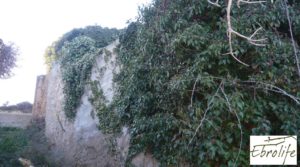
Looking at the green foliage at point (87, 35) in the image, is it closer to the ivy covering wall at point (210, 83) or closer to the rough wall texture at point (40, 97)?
the rough wall texture at point (40, 97)

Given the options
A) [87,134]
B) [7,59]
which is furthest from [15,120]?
[87,134]

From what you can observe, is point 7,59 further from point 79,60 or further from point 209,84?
point 209,84

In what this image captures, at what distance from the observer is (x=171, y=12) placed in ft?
20.0

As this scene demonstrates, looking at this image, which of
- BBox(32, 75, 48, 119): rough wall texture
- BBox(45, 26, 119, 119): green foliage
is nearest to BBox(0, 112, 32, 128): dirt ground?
BBox(32, 75, 48, 119): rough wall texture

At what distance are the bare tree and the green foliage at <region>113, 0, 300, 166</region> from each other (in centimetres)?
1020

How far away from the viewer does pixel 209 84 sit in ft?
16.4

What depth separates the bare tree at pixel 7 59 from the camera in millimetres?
15023

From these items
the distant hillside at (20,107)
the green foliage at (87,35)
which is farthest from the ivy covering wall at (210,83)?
the distant hillside at (20,107)

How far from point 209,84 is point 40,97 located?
416 inches

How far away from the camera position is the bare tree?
15023 mm

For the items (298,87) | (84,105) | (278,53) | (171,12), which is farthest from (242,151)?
(84,105)

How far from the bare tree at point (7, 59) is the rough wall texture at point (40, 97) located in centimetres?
182

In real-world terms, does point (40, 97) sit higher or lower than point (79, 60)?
lower

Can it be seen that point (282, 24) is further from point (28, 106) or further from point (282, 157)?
point (28, 106)
